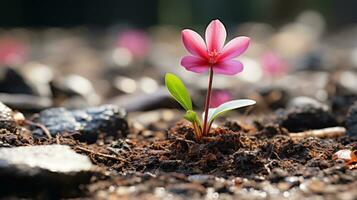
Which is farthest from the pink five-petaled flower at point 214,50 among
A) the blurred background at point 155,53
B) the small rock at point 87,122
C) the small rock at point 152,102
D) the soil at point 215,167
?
the small rock at point 152,102

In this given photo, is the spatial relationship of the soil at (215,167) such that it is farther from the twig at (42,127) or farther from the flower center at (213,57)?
the flower center at (213,57)

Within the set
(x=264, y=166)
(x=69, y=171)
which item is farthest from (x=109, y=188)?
(x=264, y=166)

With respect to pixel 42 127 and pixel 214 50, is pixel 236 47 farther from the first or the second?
pixel 42 127

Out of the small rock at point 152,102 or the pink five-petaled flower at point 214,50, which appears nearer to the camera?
the pink five-petaled flower at point 214,50

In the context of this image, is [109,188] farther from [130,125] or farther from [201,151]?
[130,125]

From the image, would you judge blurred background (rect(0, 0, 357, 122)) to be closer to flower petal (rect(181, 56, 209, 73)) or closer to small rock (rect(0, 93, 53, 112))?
small rock (rect(0, 93, 53, 112))

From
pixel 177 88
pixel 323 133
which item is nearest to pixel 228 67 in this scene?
pixel 177 88
